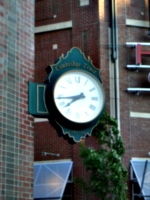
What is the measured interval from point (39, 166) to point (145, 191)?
456 cm

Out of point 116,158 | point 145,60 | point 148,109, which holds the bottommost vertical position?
point 116,158

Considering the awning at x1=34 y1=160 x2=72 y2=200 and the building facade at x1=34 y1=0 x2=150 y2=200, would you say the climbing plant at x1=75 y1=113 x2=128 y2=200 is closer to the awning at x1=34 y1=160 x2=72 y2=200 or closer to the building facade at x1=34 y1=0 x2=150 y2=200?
the awning at x1=34 y1=160 x2=72 y2=200

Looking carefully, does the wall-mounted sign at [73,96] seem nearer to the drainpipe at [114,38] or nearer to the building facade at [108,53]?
the building facade at [108,53]

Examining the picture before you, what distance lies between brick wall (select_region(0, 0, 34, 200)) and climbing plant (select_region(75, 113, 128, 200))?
1104cm

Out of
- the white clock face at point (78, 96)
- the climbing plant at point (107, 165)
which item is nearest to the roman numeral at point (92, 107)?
the white clock face at point (78, 96)

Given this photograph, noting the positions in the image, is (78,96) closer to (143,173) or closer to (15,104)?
(15,104)

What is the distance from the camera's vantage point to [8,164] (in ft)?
23.0

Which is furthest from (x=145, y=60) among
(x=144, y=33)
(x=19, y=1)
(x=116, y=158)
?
(x=19, y=1)

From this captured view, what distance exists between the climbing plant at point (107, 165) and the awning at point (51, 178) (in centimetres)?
309

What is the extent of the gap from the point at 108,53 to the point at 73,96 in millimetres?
17090

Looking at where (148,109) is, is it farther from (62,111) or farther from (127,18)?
(62,111)

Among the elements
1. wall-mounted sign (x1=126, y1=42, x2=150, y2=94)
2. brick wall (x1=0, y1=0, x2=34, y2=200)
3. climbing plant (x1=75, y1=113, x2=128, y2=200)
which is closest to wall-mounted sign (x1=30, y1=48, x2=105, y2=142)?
brick wall (x1=0, y1=0, x2=34, y2=200)

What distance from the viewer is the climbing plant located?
1873 cm

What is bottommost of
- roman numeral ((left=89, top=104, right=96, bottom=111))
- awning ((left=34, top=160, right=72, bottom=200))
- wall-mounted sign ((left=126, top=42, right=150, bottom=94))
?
awning ((left=34, top=160, right=72, bottom=200))
